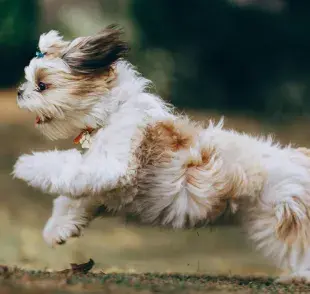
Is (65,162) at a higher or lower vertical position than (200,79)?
lower

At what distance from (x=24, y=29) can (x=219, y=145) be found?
2.10m

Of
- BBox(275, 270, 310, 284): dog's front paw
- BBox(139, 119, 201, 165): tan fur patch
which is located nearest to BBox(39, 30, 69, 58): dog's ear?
BBox(139, 119, 201, 165): tan fur patch

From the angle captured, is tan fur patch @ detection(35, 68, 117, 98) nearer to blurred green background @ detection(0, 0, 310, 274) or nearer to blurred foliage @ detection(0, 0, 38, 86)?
blurred green background @ detection(0, 0, 310, 274)

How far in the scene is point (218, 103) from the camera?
5195 millimetres

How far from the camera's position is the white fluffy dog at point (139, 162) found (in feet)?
11.6

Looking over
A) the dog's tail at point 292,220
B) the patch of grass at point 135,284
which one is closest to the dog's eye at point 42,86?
the patch of grass at point 135,284

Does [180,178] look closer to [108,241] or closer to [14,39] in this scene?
[108,241]

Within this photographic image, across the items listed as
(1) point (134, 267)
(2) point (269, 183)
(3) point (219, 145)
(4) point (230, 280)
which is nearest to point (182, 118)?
(3) point (219, 145)

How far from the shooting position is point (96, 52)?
3750mm

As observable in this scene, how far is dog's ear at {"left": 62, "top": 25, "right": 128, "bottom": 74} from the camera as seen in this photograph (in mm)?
3721

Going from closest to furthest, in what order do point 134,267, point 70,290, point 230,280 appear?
point 70,290 < point 230,280 < point 134,267

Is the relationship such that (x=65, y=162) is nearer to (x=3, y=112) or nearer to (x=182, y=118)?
(x=182, y=118)

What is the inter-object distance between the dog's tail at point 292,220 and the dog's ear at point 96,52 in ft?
3.49

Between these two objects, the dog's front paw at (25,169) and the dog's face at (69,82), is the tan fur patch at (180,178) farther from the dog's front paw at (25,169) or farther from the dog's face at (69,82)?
the dog's front paw at (25,169)
